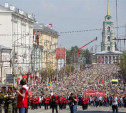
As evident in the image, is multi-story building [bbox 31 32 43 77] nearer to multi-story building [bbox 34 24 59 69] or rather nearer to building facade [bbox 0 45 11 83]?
multi-story building [bbox 34 24 59 69]

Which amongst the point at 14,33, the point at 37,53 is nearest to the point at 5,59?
the point at 14,33

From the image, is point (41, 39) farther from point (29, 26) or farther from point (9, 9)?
point (9, 9)

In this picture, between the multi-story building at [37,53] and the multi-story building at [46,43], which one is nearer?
the multi-story building at [37,53]

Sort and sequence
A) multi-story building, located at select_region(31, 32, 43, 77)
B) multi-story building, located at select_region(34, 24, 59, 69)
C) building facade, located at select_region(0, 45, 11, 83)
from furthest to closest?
multi-story building, located at select_region(34, 24, 59, 69)
multi-story building, located at select_region(31, 32, 43, 77)
building facade, located at select_region(0, 45, 11, 83)

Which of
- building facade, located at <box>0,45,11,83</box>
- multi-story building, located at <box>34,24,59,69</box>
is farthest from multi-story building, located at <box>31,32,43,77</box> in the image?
building facade, located at <box>0,45,11,83</box>

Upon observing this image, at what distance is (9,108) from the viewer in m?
22.5

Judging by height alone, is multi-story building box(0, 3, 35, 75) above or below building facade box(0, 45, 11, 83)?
above

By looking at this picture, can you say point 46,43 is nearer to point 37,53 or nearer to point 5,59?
point 37,53

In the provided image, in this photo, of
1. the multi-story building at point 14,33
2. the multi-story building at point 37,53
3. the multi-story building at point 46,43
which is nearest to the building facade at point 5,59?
the multi-story building at point 14,33

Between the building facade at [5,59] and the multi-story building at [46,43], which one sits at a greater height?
the multi-story building at [46,43]

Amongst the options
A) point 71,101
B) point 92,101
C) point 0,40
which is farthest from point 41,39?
point 71,101

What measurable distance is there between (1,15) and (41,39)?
23.6 m

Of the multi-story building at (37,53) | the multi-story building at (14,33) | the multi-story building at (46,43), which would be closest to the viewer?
the multi-story building at (14,33)

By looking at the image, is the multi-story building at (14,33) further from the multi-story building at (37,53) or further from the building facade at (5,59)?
the multi-story building at (37,53)
